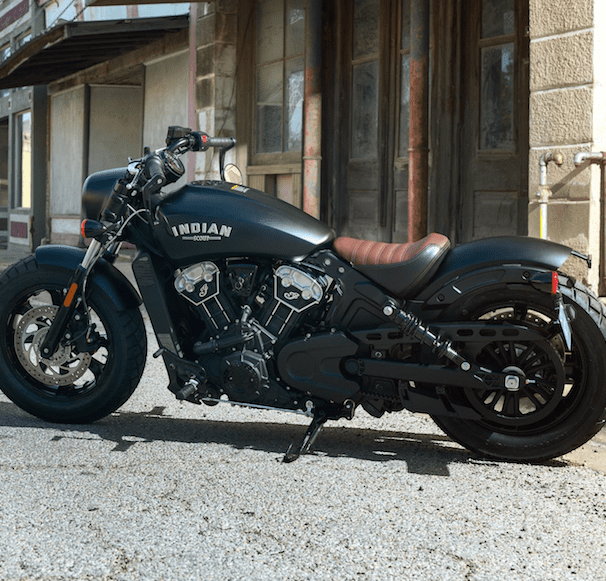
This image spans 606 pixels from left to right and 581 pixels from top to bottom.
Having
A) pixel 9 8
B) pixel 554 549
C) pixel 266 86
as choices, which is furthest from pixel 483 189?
pixel 9 8

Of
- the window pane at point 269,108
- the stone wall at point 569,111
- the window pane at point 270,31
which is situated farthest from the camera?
the window pane at point 269,108

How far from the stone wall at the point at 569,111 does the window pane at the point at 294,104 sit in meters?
4.04

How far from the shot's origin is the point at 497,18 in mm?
7012

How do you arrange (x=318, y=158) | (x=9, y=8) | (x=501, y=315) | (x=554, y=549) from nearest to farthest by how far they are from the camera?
1. (x=554, y=549)
2. (x=501, y=315)
3. (x=318, y=158)
4. (x=9, y=8)

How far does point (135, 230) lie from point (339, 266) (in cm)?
94

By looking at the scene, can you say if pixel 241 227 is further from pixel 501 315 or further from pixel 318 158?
pixel 318 158

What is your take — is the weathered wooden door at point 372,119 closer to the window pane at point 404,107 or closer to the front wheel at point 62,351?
the window pane at point 404,107

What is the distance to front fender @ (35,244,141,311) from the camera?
4.17 metres

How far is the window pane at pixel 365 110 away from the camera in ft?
27.8

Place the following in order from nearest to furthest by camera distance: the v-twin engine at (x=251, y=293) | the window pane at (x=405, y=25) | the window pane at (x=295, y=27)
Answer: the v-twin engine at (x=251, y=293) < the window pane at (x=405, y=25) < the window pane at (x=295, y=27)

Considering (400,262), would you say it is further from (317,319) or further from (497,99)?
(497,99)

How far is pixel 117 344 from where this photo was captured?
13.6 ft

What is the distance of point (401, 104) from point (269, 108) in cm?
227

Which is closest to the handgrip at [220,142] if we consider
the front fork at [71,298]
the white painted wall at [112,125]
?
the front fork at [71,298]
